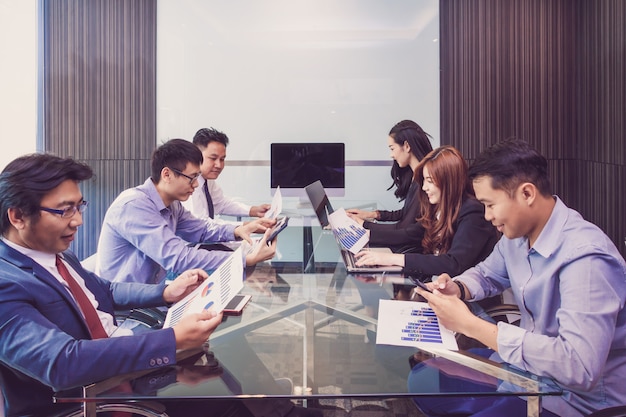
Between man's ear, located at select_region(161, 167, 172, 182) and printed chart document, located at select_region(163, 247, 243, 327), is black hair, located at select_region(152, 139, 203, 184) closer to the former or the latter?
man's ear, located at select_region(161, 167, 172, 182)

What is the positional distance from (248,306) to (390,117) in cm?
388

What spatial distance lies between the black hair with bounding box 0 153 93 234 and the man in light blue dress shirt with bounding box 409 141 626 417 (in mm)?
1026

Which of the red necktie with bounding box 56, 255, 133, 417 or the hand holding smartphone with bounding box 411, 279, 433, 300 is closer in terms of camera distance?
the red necktie with bounding box 56, 255, 133, 417

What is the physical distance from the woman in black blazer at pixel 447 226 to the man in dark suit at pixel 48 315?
47.8 inches

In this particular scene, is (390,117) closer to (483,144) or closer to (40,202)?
(483,144)

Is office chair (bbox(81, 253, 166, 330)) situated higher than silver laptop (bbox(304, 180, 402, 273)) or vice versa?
silver laptop (bbox(304, 180, 402, 273))

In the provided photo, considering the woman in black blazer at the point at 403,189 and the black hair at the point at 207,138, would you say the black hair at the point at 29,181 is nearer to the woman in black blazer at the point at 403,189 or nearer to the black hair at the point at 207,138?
the woman in black blazer at the point at 403,189

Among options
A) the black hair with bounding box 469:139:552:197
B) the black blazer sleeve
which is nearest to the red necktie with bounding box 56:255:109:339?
the black hair with bounding box 469:139:552:197

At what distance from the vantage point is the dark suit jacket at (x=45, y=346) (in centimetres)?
124

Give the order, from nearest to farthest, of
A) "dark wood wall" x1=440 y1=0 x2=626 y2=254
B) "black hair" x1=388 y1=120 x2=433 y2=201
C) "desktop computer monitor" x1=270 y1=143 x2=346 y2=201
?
"black hair" x1=388 y1=120 x2=433 y2=201 → "desktop computer monitor" x1=270 y1=143 x2=346 y2=201 → "dark wood wall" x1=440 y1=0 x2=626 y2=254

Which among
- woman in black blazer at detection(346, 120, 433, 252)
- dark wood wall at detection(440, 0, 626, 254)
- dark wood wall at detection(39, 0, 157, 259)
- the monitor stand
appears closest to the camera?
woman in black blazer at detection(346, 120, 433, 252)

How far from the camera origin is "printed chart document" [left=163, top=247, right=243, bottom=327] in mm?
1483

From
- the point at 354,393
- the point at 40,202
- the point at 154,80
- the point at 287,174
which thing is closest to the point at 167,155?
the point at 40,202

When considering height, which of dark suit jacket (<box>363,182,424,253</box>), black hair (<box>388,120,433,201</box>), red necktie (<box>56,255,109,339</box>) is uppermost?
black hair (<box>388,120,433,201</box>)
